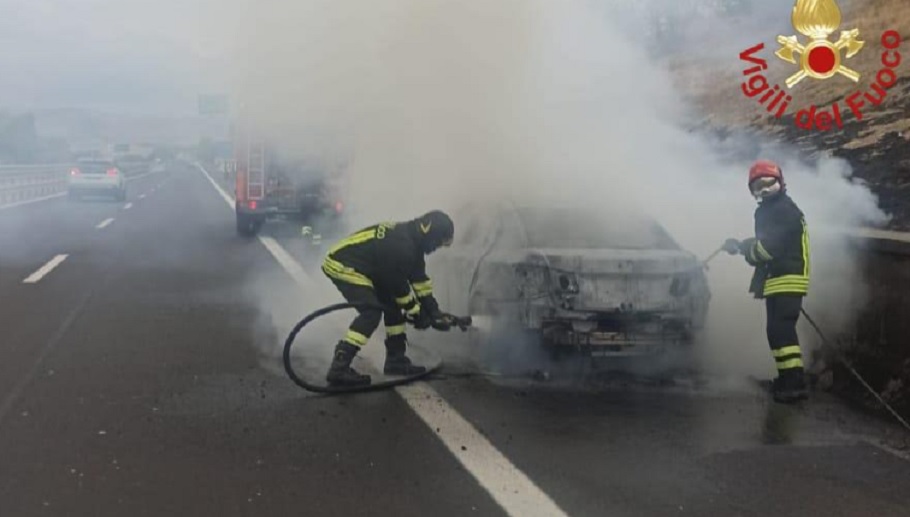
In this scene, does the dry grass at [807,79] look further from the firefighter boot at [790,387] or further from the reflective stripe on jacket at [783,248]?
the firefighter boot at [790,387]

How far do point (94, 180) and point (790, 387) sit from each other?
30.1m

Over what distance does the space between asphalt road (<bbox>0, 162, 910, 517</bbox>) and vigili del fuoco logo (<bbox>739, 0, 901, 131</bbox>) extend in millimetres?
12276

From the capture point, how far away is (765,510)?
434 cm

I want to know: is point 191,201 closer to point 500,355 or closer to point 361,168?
point 361,168

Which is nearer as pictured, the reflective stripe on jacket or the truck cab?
the reflective stripe on jacket

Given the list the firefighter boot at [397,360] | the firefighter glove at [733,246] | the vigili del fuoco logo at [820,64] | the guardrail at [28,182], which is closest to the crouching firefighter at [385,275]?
the firefighter boot at [397,360]

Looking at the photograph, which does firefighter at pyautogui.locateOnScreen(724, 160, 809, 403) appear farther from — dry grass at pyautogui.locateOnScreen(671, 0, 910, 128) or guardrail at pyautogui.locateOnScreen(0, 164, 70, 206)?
guardrail at pyautogui.locateOnScreen(0, 164, 70, 206)

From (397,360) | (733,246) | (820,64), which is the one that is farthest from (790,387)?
(820,64)

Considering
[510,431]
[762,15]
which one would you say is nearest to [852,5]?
[762,15]

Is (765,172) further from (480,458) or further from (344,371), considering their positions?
(344,371)

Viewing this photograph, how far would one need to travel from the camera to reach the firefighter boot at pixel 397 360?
712cm

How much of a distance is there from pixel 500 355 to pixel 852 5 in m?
21.5

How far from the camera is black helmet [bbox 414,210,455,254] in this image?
6578mm

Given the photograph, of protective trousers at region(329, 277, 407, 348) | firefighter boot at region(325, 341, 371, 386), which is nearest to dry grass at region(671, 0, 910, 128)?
protective trousers at region(329, 277, 407, 348)
